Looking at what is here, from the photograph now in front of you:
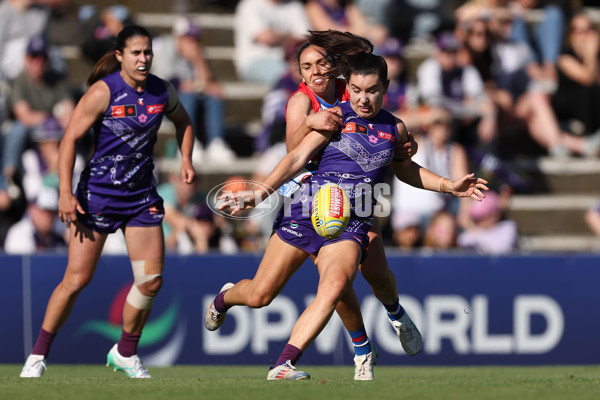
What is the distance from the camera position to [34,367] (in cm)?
728

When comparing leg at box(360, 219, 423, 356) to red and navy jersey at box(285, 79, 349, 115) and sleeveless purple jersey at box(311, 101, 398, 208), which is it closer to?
sleeveless purple jersey at box(311, 101, 398, 208)

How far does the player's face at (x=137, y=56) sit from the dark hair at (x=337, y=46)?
1.06 metres

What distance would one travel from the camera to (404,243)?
1128cm

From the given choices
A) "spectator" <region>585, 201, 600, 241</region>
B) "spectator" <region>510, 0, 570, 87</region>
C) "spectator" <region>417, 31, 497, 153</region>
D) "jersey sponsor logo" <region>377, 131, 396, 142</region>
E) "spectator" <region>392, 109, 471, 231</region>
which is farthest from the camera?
"spectator" <region>510, 0, 570, 87</region>

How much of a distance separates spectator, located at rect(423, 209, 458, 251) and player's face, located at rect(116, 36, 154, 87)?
5039 millimetres

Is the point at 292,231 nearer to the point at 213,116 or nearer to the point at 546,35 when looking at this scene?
the point at 213,116

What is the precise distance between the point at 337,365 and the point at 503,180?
3.97 meters

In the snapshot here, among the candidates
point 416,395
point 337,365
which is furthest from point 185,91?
point 416,395

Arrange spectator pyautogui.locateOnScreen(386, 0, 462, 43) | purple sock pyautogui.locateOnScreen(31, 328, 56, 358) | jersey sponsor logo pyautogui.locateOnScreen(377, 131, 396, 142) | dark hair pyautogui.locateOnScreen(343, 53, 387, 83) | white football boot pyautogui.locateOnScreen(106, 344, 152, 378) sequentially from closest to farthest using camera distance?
1. dark hair pyautogui.locateOnScreen(343, 53, 387, 83)
2. jersey sponsor logo pyautogui.locateOnScreen(377, 131, 396, 142)
3. purple sock pyautogui.locateOnScreen(31, 328, 56, 358)
4. white football boot pyautogui.locateOnScreen(106, 344, 152, 378)
5. spectator pyautogui.locateOnScreen(386, 0, 462, 43)

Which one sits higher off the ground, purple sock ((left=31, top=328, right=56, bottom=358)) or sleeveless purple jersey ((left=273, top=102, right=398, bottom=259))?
sleeveless purple jersey ((left=273, top=102, right=398, bottom=259))

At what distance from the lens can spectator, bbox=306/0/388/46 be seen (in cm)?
1370

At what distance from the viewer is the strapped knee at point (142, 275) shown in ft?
23.8

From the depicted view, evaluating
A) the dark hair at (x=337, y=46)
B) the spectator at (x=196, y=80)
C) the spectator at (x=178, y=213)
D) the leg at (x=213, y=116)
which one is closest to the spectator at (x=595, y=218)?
the spectator at (x=196, y=80)

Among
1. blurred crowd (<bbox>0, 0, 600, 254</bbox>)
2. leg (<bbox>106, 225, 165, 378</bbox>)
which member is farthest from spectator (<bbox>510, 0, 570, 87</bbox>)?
leg (<bbox>106, 225, 165, 378</bbox>)
